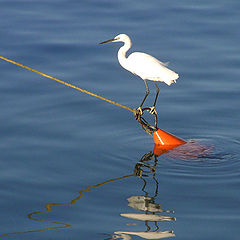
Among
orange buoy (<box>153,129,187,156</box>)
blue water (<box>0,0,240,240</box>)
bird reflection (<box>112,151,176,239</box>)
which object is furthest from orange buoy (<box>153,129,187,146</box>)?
bird reflection (<box>112,151,176,239</box>)

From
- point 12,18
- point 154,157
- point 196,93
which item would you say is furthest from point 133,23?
point 154,157

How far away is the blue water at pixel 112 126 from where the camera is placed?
10.3 metres

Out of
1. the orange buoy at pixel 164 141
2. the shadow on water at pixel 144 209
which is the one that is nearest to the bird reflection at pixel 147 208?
the shadow on water at pixel 144 209

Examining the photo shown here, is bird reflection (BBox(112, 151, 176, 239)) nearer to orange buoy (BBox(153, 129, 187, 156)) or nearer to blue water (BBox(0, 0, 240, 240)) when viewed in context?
blue water (BBox(0, 0, 240, 240))

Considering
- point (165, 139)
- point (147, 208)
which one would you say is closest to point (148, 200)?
point (147, 208)

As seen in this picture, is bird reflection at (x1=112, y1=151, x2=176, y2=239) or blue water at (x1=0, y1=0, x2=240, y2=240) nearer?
bird reflection at (x1=112, y1=151, x2=176, y2=239)

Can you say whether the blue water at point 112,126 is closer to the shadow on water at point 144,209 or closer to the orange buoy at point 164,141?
the shadow on water at point 144,209

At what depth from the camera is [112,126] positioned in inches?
534

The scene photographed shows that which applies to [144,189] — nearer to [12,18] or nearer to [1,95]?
[1,95]

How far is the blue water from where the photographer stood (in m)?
10.3

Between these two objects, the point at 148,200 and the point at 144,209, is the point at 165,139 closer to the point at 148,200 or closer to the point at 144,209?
the point at 148,200

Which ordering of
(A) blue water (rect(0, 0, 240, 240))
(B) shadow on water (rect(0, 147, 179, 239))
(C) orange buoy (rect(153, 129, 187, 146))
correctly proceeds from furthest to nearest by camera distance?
(C) orange buoy (rect(153, 129, 187, 146)) → (A) blue water (rect(0, 0, 240, 240)) → (B) shadow on water (rect(0, 147, 179, 239))

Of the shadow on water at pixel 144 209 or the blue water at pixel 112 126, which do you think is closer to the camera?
the shadow on water at pixel 144 209

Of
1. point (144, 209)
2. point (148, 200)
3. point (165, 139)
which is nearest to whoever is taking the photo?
point (144, 209)
